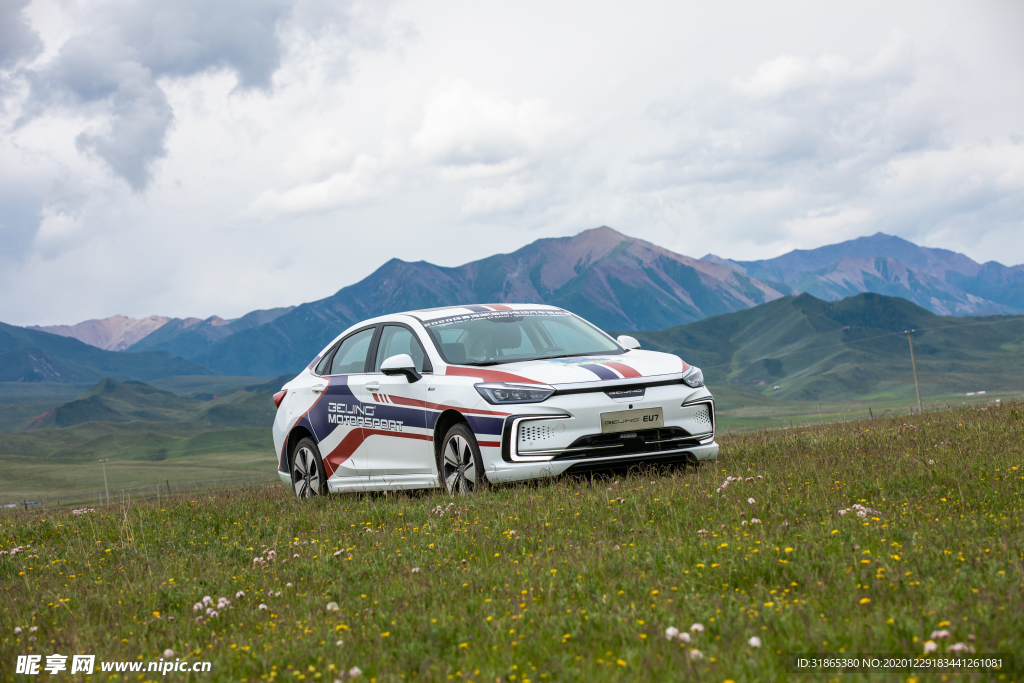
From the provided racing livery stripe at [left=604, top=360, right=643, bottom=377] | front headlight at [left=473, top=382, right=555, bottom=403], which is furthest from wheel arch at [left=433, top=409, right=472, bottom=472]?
racing livery stripe at [left=604, top=360, right=643, bottom=377]

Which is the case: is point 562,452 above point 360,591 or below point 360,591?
above

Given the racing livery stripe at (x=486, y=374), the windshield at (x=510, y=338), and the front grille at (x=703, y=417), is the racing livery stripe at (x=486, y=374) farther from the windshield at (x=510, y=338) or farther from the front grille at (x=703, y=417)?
the front grille at (x=703, y=417)

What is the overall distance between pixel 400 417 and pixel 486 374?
1.16 metres

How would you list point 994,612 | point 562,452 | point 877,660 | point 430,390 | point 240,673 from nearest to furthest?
1. point 877,660
2. point 994,612
3. point 240,673
4. point 562,452
5. point 430,390

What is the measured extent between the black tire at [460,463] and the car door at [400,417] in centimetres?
20

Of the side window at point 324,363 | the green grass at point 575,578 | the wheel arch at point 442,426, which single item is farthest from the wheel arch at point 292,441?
the wheel arch at point 442,426

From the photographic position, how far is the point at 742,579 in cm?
429

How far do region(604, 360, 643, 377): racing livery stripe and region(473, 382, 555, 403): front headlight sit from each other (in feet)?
2.04

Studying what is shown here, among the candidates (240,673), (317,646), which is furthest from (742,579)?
(240,673)

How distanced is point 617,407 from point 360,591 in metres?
3.20

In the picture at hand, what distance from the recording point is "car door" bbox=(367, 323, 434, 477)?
8289 mm

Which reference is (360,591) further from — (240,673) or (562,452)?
Answer: (562,452)

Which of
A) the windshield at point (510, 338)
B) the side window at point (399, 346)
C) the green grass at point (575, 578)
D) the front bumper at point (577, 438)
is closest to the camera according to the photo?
the green grass at point (575, 578)

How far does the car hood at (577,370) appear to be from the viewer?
7.58m
